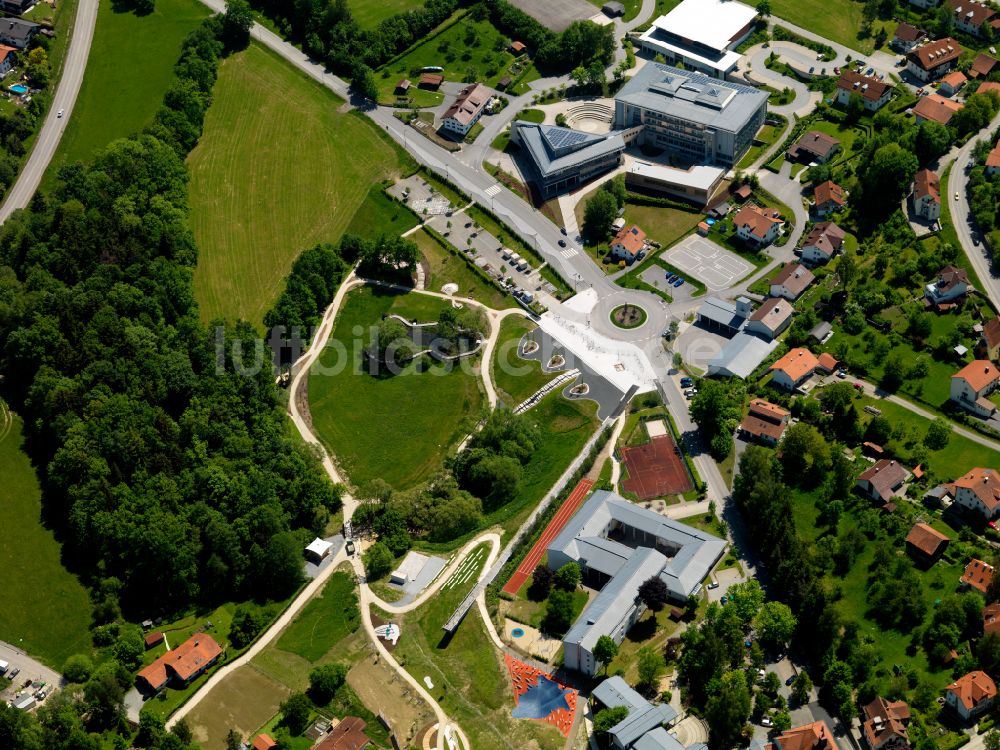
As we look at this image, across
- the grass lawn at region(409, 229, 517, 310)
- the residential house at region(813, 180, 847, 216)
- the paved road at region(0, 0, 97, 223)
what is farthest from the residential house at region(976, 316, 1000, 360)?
the paved road at region(0, 0, 97, 223)

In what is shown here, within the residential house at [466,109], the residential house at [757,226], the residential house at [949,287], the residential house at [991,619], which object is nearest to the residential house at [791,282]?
the residential house at [757,226]

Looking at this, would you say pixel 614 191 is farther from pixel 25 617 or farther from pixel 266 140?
pixel 25 617

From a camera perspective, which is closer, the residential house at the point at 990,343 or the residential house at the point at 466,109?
the residential house at the point at 990,343

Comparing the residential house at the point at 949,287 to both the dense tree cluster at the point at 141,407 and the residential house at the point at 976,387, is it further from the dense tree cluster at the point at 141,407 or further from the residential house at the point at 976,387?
the dense tree cluster at the point at 141,407

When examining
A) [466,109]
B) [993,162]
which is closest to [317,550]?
[466,109]

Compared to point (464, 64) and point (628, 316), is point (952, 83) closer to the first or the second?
point (628, 316)

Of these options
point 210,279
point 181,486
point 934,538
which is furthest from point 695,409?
point 210,279
